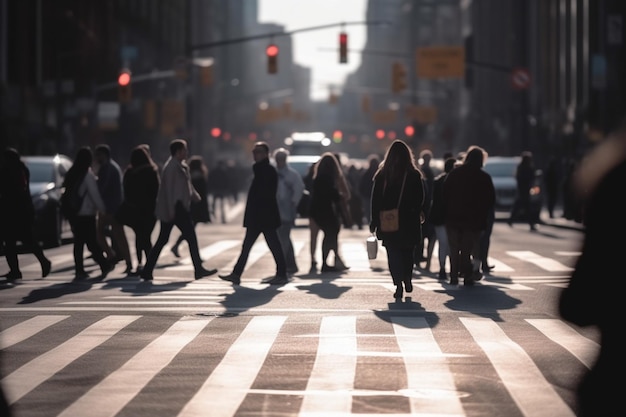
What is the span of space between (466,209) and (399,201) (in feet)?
7.90

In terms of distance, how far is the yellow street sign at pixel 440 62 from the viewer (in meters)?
70.4

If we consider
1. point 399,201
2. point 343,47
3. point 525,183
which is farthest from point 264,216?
point 343,47

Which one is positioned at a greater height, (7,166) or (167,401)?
(7,166)

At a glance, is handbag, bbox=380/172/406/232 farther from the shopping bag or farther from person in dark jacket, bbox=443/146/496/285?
person in dark jacket, bbox=443/146/496/285

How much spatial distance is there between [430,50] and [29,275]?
52.1 meters

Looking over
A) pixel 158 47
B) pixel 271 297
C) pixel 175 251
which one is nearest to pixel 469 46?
pixel 158 47

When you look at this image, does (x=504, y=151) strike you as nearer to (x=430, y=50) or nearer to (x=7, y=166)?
(x=430, y=50)

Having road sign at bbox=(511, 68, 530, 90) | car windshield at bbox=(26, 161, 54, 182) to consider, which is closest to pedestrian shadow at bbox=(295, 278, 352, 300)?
car windshield at bbox=(26, 161, 54, 182)

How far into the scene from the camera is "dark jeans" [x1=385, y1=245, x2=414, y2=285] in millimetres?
16062

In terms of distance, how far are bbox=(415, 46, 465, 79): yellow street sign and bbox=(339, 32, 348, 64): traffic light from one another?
2416cm

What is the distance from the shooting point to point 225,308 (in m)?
15.2

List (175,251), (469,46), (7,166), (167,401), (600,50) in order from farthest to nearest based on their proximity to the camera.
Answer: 1. (469,46)
2. (600,50)
3. (175,251)
4. (7,166)
5. (167,401)

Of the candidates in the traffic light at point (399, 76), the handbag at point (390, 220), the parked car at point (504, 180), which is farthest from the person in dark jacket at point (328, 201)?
the traffic light at point (399, 76)

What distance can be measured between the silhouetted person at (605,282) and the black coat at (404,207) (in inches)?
381
